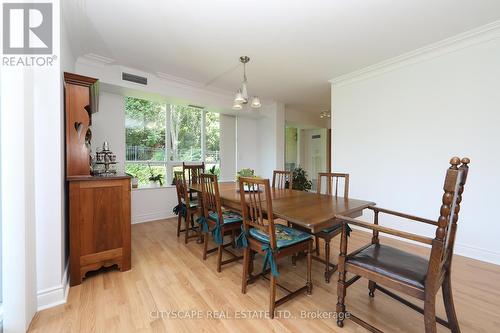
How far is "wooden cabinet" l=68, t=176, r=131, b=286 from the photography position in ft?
6.03

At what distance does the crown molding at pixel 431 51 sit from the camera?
7.57 feet

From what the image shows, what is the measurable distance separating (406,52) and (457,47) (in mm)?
505

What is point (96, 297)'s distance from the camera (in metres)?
1.70

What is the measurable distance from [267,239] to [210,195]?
0.90 metres

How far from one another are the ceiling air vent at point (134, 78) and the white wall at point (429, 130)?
336 cm

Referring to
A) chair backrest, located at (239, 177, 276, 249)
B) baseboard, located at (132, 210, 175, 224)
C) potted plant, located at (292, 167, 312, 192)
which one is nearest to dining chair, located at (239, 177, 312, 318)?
chair backrest, located at (239, 177, 276, 249)

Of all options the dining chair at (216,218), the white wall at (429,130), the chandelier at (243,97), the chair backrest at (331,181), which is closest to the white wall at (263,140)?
the white wall at (429,130)

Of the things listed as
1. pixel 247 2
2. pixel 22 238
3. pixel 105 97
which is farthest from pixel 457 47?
pixel 105 97

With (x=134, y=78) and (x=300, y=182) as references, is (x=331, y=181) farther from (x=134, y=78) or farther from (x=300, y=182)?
(x=134, y=78)

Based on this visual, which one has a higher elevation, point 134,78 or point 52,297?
point 134,78

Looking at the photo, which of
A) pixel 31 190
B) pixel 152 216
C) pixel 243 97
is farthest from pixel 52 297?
pixel 243 97

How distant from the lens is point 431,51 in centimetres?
270

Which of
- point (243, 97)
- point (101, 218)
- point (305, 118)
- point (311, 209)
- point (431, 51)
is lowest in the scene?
point (101, 218)

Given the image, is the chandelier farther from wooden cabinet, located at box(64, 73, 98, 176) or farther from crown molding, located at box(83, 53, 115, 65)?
crown molding, located at box(83, 53, 115, 65)
